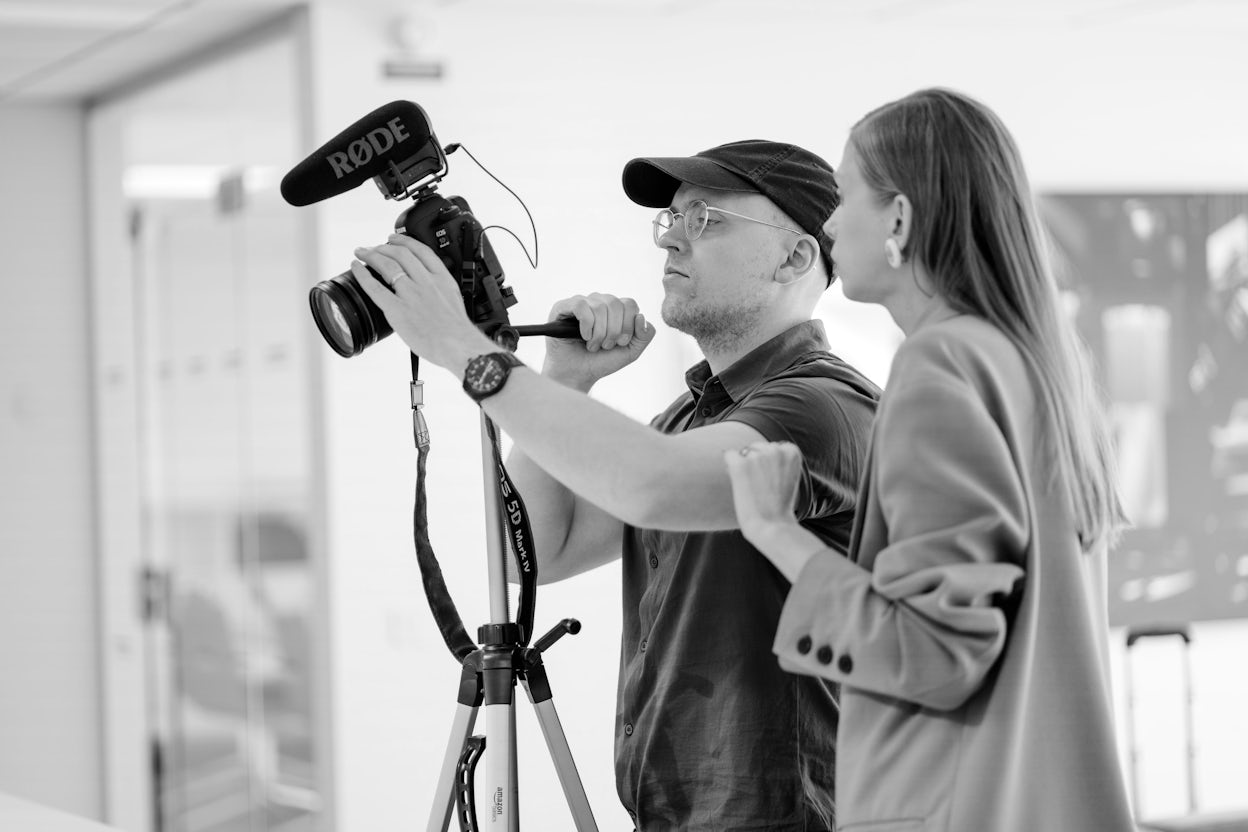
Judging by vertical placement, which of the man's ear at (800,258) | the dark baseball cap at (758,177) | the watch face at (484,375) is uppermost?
the dark baseball cap at (758,177)

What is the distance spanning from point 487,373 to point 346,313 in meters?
0.18

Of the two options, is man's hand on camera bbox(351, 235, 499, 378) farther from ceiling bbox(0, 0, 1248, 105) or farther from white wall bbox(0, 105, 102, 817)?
white wall bbox(0, 105, 102, 817)

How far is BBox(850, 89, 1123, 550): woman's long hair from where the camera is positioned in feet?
3.93

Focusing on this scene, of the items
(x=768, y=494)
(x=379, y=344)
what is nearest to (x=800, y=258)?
(x=768, y=494)

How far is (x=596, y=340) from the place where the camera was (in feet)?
5.68

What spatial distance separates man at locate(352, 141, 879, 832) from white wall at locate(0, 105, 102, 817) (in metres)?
3.72

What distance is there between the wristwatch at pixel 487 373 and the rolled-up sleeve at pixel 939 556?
1.42 feet

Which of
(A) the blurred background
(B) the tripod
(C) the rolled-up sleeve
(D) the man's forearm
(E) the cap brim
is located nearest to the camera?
(C) the rolled-up sleeve

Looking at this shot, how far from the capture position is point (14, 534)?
508cm

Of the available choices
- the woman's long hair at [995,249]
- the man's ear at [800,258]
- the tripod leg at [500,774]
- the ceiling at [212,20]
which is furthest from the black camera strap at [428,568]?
the ceiling at [212,20]

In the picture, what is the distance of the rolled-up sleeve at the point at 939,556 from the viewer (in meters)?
1.10

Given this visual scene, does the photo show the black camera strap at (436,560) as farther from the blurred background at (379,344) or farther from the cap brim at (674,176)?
the blurred background at (379,344)

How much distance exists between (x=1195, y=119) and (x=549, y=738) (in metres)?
4.27

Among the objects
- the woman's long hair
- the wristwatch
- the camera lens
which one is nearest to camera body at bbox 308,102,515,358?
the camera lens
